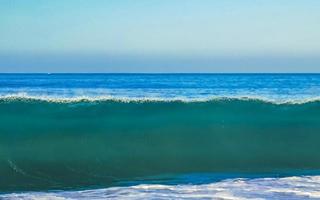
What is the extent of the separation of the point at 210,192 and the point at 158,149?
4267mm

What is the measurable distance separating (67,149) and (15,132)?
143 cm

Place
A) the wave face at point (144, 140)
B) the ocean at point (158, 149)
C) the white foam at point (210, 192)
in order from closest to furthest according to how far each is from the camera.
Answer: the white foam at point (210, 192)
the ocean at point (158, 149)
the wave face at point (144, 140)

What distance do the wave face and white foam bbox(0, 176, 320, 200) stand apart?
80 cm

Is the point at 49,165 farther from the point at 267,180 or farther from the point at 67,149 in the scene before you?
the point at 267,180

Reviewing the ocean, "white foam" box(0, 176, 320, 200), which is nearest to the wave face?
the ocean

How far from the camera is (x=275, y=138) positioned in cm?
1183

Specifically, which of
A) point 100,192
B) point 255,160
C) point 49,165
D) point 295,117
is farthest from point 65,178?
point 295,117

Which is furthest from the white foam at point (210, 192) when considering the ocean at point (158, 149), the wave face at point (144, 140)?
the wave face at point (144, 140)

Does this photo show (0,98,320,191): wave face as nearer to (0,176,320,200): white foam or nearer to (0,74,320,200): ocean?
(0,74,320,200): ocean

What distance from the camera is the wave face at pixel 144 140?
9297mm

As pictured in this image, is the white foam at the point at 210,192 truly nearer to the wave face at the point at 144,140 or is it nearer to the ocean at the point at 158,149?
the ocean at the point at 158,149

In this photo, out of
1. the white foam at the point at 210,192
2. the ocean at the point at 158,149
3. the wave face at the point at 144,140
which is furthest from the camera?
the wave face at the point at 144,140

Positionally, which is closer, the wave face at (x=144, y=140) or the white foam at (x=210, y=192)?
the white foam at (x=210, y=192)

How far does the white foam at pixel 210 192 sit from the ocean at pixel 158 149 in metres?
0.01
